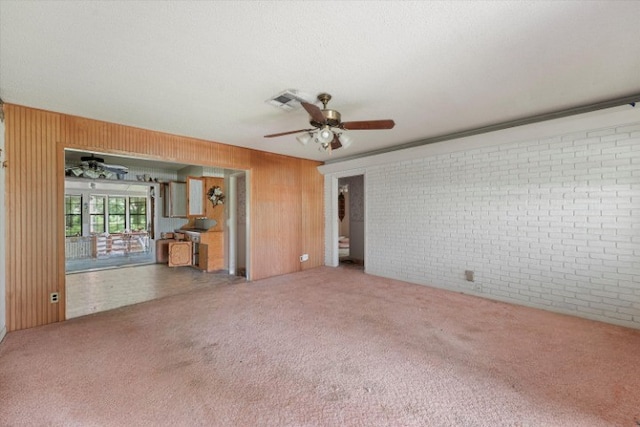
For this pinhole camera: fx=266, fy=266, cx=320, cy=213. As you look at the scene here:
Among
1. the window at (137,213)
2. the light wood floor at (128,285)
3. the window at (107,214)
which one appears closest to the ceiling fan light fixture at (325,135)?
the light wood floor at (128,285)

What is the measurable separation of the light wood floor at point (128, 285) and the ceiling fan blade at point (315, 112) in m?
3.61

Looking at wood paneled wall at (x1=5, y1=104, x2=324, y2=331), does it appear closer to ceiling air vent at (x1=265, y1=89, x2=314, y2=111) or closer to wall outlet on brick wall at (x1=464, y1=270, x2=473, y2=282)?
ceiling air vent at (x1=265, y1=89, x2=314, y2=111)

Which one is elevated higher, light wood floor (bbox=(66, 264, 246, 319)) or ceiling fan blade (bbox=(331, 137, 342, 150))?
ceiling fan blade (bbox=(331, 137, 342, 150))

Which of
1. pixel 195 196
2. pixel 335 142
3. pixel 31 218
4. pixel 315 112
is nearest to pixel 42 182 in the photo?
pixel 31 218

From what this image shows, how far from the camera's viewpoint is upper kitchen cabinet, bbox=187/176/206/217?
576 cm

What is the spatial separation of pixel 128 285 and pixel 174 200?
2788 millimetres

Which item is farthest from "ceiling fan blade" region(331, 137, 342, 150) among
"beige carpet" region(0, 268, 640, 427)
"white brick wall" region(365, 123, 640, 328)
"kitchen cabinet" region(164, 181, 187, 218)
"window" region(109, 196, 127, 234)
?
"window" region(109, 196, 127, 234)

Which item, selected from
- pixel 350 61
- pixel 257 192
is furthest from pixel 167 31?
pixel 257 192

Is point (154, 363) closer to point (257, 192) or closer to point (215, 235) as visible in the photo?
point (257, 192)

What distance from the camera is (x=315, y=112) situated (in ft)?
7.72

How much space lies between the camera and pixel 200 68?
2174 millimetres

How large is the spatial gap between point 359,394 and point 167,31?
108 inches

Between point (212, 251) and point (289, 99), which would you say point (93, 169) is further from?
point (289, 99)

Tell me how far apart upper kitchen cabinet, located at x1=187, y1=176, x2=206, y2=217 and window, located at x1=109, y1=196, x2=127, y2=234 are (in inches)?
185
